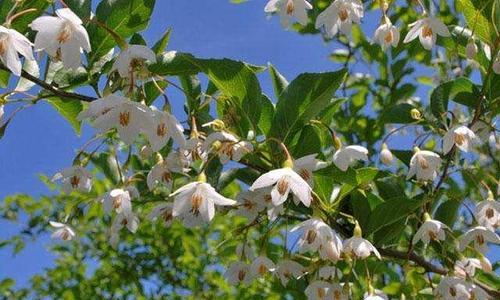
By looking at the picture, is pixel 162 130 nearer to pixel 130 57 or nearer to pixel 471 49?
pixel 130 57

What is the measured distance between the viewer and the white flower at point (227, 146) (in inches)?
82.9

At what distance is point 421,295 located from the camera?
316 cm

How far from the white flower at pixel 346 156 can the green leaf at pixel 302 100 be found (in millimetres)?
173

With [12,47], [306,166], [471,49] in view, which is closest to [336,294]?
[306,166]

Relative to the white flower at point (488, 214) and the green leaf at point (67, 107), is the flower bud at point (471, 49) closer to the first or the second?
the white flower at point (488, 214)

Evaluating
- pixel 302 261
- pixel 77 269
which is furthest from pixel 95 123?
pixel 77 269

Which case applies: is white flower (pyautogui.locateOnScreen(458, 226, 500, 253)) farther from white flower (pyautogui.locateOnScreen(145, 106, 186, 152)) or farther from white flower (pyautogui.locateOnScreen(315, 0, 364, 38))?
white flower (pyautogui.locateOnScreen(145, 106, 186, 152))

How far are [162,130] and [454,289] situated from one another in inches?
47.7

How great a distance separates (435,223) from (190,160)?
949mm

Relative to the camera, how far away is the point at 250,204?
7.72ft

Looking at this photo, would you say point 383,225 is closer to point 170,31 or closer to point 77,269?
point 170,31

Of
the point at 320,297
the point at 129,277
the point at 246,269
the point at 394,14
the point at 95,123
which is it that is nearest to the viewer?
the point at 95,123

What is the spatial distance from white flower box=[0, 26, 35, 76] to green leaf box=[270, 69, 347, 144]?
775 millimetres

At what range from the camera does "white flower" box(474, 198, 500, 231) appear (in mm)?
2635
